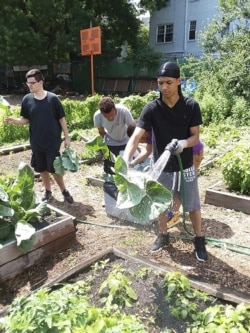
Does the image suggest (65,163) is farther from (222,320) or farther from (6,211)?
(222,320)

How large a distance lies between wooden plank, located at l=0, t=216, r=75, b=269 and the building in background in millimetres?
20409

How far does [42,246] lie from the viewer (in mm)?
3230

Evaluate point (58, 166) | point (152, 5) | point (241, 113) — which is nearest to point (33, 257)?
point (58, 166)

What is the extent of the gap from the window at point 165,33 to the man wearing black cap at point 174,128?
2347 cm

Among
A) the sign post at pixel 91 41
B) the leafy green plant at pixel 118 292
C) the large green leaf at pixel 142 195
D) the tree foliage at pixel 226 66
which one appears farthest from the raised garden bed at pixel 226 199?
the sign post at pixel 91 41

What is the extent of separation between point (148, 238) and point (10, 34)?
18.1 metres

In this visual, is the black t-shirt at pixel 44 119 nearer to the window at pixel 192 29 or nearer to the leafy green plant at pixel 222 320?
the leafy green plant at pixel 222 320

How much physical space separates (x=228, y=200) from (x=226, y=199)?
0.03 metres

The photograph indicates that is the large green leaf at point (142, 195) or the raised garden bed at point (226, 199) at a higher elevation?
the large green leaf at point (142, 195)

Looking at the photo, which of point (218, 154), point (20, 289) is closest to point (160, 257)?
point (20, 289)

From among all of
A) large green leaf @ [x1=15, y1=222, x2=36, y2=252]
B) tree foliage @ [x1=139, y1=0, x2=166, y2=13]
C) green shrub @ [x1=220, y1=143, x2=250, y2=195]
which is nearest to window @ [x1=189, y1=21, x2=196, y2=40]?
tree foliage @ [x1=139, y1=0, x2=166, y2=13]

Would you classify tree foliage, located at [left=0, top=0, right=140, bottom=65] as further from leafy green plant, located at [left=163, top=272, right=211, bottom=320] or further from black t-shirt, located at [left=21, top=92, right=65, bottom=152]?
leafy green plant, located at [left=163, top=272, right=211, bottom=320]

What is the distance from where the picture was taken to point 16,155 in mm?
6930

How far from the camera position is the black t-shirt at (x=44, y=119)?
13.5 feet
